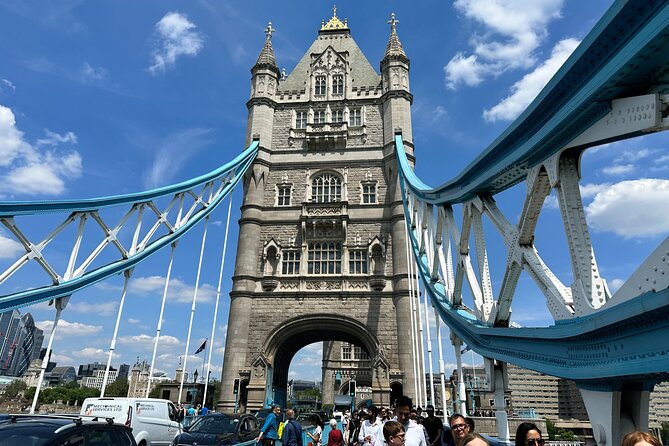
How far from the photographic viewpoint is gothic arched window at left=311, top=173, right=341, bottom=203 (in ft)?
84.9

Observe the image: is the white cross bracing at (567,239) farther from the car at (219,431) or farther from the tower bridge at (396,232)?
the car at (219,431)

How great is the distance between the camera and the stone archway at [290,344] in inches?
840

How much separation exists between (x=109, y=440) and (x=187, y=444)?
4.18 m

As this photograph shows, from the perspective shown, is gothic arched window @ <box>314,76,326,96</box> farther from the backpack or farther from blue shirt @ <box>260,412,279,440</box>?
the backpack

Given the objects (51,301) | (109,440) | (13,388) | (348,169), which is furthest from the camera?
(13,388)

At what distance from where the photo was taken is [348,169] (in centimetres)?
2628

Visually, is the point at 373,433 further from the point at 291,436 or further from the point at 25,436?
the point at 25,436

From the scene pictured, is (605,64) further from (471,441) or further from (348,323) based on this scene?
(348,323)

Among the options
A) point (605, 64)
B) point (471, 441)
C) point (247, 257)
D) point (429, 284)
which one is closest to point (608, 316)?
point (471, 441)

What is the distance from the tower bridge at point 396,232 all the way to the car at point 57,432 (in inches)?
216

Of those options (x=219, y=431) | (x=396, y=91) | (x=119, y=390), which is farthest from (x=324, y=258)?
(x=119, y=390)

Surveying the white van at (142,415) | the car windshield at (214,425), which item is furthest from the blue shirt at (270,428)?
the white van at (142,415)

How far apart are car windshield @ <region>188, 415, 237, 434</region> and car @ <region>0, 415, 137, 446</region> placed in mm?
4674

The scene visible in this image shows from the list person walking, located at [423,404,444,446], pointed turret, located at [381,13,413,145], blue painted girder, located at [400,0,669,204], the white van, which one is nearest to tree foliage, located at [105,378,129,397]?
pointed turret, located at [381,13,413,145]
